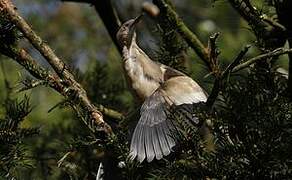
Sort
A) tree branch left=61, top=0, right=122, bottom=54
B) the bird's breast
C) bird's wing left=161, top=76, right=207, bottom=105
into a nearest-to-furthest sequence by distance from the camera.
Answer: bird's wing left=161, top=76, right=207, bottom=105
the bird's breast
tree branch left=61, top=0, right=122, bottom=54

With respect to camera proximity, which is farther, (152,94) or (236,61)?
(152,94)

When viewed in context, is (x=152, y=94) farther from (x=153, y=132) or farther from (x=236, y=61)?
(x=236, y=61)

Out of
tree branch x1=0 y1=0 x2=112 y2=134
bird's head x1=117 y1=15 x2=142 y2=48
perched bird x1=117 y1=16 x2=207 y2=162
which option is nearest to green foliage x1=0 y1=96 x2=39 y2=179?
tree branch x1=0 y1=0 x2=112 y2=134

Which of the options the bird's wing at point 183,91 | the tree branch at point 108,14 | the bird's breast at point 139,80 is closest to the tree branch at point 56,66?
the bird's wing at point 183,91

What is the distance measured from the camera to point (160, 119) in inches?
48.4

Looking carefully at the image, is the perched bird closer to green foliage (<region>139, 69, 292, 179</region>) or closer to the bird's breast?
the bird's breast

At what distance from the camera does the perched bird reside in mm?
1142

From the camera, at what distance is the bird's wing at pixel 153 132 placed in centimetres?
112

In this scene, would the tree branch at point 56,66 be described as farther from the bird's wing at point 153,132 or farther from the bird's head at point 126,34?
the bird's head at point 126,34

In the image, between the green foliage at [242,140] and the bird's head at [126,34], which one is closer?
the green foliage at [242,140]

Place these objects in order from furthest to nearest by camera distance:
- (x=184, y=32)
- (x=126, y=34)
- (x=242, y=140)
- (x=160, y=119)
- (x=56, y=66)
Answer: (x=126, y=34), (x=184, y=32), (x=160, y=119), (x=56, y=66), (x=242, y=140)

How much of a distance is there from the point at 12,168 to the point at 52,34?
95.1 inches

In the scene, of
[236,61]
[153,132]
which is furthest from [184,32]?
[236,61]

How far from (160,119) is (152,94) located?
9 cm
